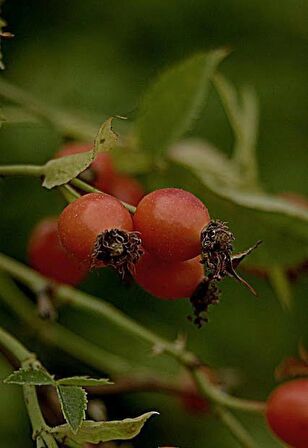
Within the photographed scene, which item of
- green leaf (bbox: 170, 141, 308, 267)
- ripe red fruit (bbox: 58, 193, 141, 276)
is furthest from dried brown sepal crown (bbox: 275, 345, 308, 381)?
ripe red fruit (bbox: 58, 193, 141, 276)

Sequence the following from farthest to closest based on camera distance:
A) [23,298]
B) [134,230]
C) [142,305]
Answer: [142,305] → [23,298] → [134,230]

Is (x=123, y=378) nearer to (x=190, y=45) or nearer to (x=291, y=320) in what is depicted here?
(x=291, y=320)

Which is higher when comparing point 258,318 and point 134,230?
point 134,230

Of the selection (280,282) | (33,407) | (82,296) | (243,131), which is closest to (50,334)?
(82,296)

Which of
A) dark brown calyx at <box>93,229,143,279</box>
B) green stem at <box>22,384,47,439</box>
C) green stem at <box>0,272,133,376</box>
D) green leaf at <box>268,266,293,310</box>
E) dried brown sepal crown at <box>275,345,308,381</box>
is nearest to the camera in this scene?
dark brown calyx at <box>93,229,143,279</box>

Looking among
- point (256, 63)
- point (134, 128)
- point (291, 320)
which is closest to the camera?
point (134, 128)

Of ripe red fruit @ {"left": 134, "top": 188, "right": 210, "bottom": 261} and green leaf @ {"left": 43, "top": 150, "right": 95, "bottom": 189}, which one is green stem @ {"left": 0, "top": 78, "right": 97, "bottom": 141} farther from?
ripe red fruit @ {"left": 134, "top": 188, "right": 210, "bottom": 261}

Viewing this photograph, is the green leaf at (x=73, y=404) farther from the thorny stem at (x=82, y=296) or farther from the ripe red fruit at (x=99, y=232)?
the thorny stem at (x=82, y=296)

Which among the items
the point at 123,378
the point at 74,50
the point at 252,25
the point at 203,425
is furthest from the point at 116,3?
the point at 123,378
